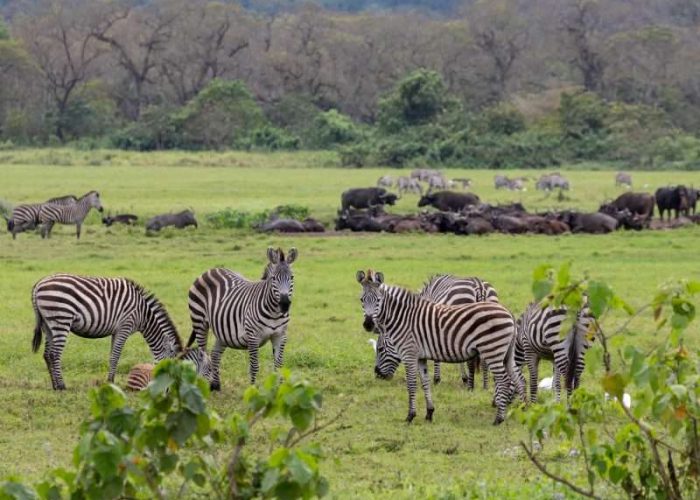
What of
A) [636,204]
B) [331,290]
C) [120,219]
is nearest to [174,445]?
[331,290]

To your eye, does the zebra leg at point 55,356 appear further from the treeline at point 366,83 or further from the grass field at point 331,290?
the treeline at point 366,83

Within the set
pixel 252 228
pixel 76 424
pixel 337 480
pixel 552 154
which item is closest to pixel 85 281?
pixel 76 424

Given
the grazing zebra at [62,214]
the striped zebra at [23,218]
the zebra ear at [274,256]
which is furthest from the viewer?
the grazing zebra at [62,214]

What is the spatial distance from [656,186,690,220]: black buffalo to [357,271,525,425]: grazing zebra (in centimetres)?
2082

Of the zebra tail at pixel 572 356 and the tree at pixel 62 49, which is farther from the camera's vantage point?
the tree at pixel 62 49

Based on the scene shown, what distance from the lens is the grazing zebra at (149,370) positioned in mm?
10891

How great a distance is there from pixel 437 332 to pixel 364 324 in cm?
60

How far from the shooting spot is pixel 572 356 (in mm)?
10234

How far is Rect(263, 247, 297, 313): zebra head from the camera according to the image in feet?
36.2

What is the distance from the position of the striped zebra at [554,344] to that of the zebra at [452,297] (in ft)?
2.69

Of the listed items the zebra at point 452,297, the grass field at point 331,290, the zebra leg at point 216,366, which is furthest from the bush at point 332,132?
the zebra leg at point 216,366

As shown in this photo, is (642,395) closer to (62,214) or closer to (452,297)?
(452,297)

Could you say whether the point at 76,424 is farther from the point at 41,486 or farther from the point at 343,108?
the point at 343,108

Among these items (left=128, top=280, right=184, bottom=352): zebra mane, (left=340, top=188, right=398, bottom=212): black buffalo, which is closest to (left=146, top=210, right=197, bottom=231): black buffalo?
(left=340, top=188, right=398, bottom=212): black buffalo
